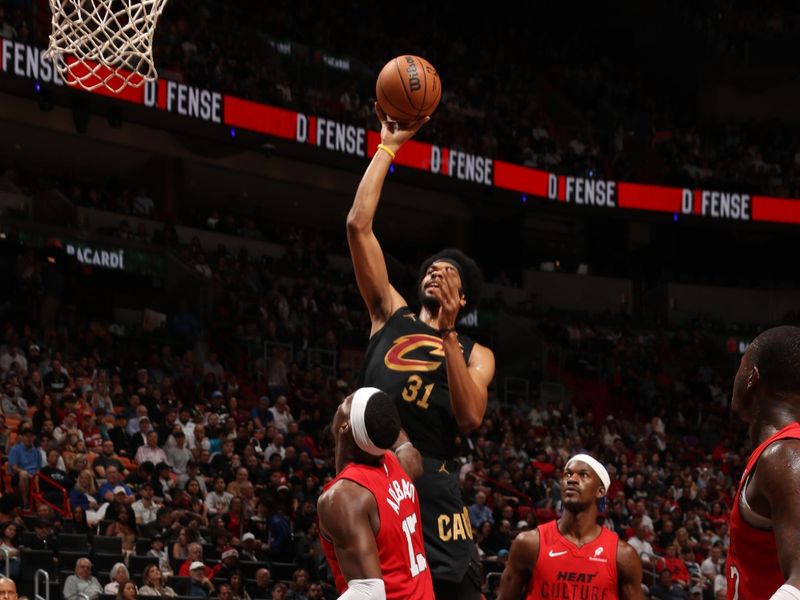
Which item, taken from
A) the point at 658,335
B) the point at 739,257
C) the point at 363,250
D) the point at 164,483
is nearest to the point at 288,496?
the point at 164,483

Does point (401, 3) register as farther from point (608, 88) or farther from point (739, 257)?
point (739, 257)

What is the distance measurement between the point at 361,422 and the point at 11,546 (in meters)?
7.89

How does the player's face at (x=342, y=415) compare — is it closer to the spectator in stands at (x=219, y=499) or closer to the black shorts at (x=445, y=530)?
the black shorts at (x=445, y=530)

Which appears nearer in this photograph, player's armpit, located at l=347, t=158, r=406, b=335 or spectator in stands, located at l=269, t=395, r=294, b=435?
player's armpit, located at l=347, t=158, r=406, b=335

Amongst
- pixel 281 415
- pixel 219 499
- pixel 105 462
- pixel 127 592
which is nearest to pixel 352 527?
pixel 127 592

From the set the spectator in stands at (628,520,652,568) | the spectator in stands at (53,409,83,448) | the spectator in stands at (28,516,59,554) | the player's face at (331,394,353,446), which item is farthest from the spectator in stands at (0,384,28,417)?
the player's face at (331,394,353,446)

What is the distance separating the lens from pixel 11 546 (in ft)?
37.1

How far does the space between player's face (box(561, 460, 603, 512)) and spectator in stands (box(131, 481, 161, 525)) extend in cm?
686

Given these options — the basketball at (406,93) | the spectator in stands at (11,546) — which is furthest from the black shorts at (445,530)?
the spectator in stands at (11,546)

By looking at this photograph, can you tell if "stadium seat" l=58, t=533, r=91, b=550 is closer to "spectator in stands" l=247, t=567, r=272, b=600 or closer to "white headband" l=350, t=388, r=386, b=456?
"spectator in stands" l=247, t=567, r=272, b=600

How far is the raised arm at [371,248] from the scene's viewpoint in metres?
5.02

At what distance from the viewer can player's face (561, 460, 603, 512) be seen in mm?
6684

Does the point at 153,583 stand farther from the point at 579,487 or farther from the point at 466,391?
the point at 466,391

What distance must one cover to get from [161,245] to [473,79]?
869cm
